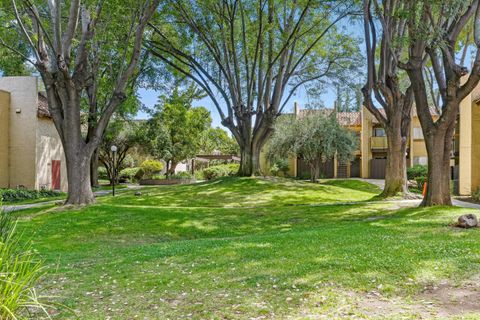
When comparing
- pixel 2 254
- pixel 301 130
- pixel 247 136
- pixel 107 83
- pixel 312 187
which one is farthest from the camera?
pixel 301 130

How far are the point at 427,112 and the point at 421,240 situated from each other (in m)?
6.75

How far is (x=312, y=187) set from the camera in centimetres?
2239

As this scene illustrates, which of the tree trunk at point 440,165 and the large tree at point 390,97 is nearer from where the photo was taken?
the tree trunk at point 440,165

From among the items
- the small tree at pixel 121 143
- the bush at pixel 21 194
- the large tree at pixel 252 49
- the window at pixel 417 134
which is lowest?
the bush at pixel 21 194

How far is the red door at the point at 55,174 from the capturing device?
24.5m

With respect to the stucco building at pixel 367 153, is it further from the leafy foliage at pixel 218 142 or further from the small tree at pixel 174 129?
the leafy foliage at pixel 218 142

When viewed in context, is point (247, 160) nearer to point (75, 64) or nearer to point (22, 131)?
point (75, 64)

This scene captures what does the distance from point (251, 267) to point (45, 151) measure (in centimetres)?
2132

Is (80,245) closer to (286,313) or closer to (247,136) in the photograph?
(286,313)

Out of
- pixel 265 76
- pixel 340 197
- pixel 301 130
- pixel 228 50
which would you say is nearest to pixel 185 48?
pixel 228 50

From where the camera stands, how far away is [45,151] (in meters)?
23.4

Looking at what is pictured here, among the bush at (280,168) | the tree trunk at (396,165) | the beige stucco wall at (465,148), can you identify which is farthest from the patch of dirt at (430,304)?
the bush at (280,168)

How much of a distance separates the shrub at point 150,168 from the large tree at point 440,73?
89.9ft

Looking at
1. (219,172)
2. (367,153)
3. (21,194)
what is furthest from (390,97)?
(367,153)
